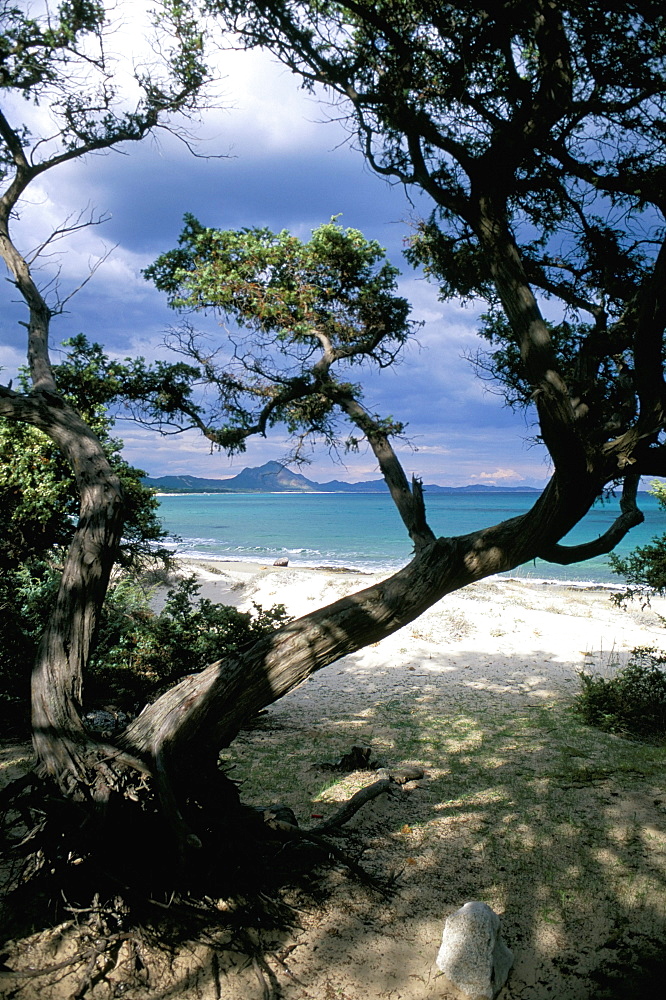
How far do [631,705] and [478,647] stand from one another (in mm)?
4053

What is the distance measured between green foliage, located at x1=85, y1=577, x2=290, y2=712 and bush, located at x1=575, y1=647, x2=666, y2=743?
3519 millimetres

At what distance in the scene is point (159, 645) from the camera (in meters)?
6.20

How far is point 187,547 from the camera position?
35.3 metres

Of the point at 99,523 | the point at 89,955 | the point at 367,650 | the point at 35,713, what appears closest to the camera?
the point at 89,955

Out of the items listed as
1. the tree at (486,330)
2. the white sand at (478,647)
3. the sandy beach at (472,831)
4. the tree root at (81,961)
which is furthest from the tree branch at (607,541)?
the white sand at (478,647)

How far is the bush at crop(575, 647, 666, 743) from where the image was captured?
5.94 metres

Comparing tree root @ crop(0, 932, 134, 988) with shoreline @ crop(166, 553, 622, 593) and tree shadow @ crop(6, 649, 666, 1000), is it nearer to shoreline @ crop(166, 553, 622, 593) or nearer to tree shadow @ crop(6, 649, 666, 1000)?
tree shadow @ crop(6, 649, 666, 1000)

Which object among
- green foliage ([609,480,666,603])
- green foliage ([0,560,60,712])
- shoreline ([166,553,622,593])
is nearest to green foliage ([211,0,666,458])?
green foliage ([609,480,666,603])

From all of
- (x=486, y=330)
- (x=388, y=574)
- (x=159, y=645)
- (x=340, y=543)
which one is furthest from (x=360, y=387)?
(x=340, y=543)

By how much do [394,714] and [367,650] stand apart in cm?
324

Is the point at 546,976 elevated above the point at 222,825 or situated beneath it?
situated beneath

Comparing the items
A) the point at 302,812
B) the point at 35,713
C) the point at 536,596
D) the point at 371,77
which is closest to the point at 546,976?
the point at 302,812

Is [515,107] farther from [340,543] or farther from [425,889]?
[340,543]

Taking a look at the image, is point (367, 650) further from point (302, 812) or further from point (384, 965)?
point (384, 965)
